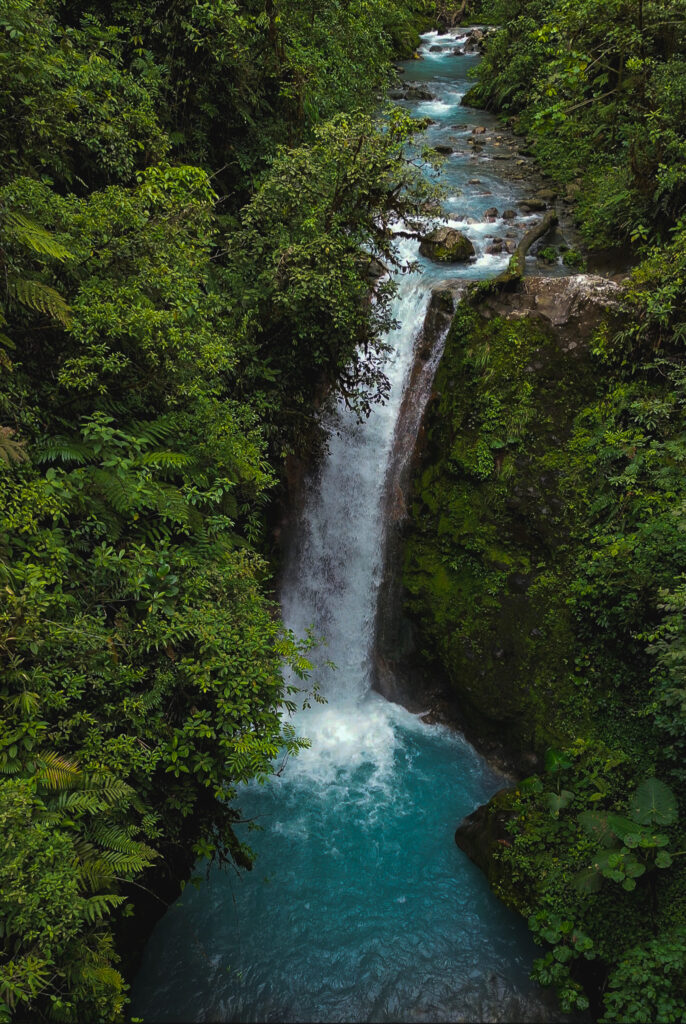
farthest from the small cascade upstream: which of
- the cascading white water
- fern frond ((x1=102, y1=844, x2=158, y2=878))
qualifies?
fern frond ((x1=102, y1=844, x2=158, y2=878))

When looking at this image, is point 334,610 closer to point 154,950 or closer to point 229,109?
point 154,950

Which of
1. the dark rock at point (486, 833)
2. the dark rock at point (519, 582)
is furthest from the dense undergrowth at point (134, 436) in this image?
the dark rock at point (519, 582)

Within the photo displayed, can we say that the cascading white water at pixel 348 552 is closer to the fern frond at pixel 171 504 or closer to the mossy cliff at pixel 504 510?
the mossy cliff at pixel 504 510

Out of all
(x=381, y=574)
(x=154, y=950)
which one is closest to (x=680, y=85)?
(x=381, y=574)

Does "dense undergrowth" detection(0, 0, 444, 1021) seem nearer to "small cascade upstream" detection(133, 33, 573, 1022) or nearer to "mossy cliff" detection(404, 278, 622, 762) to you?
"small cascade upstream" detection(133, 33, 573, 1022)

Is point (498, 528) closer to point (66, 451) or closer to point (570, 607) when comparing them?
point (570, 607)
